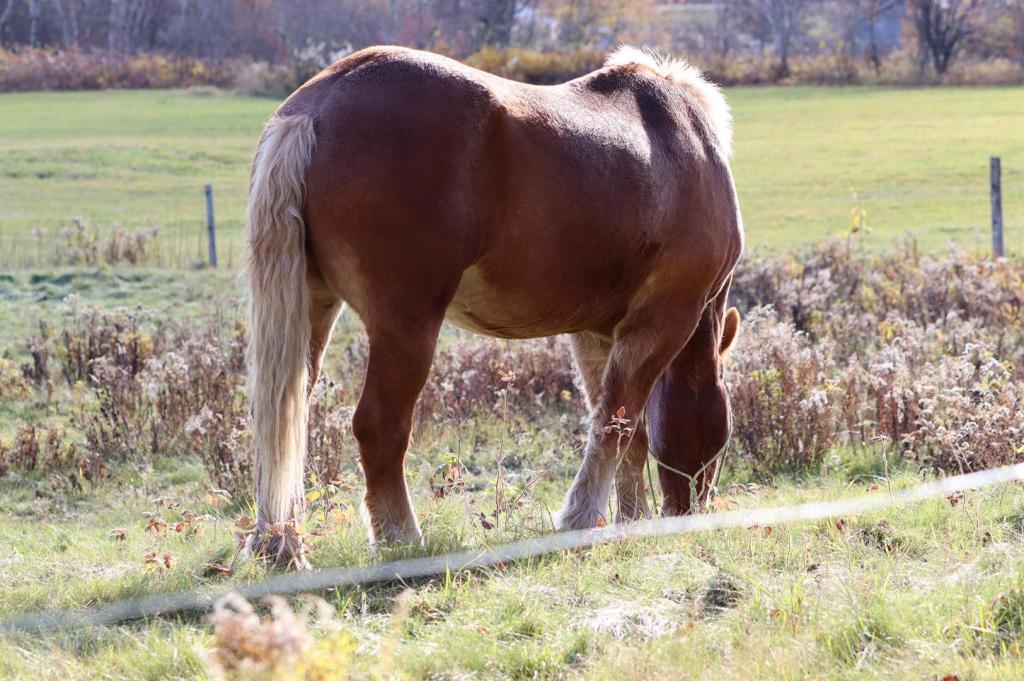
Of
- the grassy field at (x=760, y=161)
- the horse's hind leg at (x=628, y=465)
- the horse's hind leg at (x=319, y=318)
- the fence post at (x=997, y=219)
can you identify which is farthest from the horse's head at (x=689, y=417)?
the grassy field at (x=760, y=161)

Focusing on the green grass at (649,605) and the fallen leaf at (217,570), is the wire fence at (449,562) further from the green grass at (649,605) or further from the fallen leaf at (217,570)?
the fallen leaf at (217,570)

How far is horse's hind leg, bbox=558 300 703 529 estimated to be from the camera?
4855 millimetres

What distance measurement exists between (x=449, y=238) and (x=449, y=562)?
1.10 metres

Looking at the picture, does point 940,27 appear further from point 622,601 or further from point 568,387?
point 622,601

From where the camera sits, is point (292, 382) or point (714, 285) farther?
point (714, 285)

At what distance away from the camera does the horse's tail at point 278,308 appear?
407 centimetres

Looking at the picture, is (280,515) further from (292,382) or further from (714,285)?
(714,285)

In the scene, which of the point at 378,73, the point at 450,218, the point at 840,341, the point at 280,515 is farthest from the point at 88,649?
the point at 840,341

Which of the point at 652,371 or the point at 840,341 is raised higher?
the point at 652,371

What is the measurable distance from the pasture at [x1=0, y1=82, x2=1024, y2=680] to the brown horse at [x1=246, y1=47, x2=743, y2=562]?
305mm

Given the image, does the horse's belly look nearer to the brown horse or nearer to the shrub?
the brown horse

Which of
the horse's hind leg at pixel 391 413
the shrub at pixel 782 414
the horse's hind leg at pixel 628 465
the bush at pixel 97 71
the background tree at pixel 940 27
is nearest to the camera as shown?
the horse's hind leg at pixel 391 413

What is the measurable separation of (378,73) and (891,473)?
4.18m

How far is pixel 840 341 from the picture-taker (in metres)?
9.84
